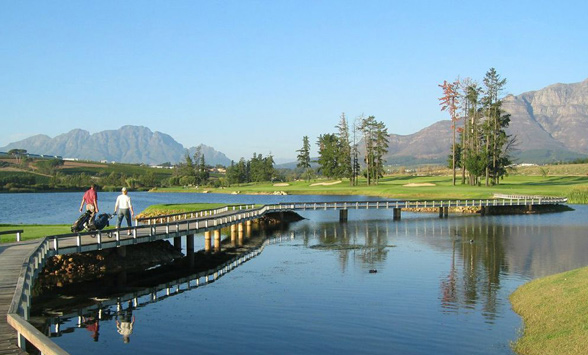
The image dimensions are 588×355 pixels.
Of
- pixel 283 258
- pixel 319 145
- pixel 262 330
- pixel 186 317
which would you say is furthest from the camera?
pixel 319 145

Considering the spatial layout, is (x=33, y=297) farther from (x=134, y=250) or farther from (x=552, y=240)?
(x=552, y=240)

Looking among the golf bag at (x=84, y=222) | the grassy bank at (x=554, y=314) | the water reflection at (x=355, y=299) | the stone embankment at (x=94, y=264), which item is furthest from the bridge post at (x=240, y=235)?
the grassy bank at (x=554, y=314)

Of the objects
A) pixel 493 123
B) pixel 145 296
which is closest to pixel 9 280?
pixel 145 296

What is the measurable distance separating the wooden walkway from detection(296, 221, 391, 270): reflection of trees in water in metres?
16.8

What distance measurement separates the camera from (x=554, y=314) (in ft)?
65.6

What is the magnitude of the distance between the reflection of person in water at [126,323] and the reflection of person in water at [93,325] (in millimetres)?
713

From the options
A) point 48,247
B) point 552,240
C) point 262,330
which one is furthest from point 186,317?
point 552,240

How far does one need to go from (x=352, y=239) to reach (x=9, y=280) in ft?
106

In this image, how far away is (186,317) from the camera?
22656mm

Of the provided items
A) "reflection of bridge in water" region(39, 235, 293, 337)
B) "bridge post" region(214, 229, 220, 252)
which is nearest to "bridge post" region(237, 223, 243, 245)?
"bridge post" region(214, 229, 220, 252)

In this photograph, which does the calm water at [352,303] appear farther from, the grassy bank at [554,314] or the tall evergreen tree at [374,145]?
the tall evergreen tree at [374,145]

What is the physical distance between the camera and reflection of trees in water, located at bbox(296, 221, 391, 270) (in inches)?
1501

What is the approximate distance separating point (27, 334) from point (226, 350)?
7.26 m

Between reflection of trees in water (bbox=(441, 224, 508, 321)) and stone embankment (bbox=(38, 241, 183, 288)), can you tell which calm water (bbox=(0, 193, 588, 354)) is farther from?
stone embankment (bbox=(38, 241, 183, 288))
